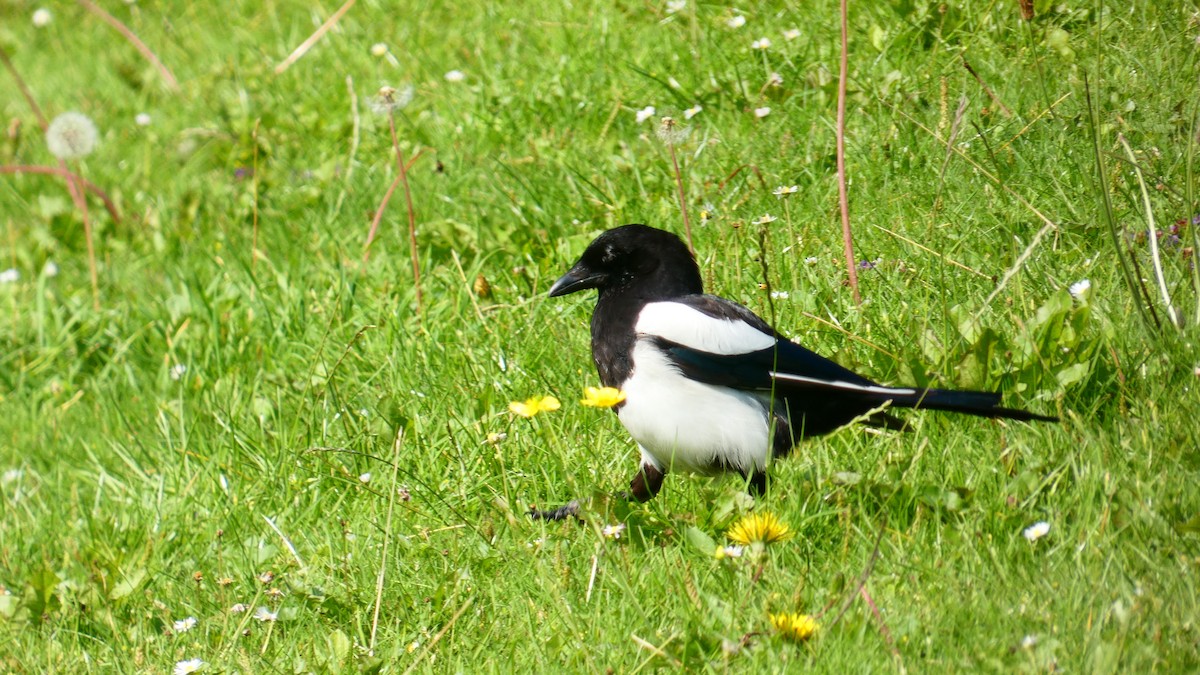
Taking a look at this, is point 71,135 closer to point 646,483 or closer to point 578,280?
point 578,280

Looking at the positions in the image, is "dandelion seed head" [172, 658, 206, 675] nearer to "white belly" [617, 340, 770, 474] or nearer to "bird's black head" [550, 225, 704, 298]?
"white belly" [617, 340, 770, 474]

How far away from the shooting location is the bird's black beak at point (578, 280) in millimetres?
3248

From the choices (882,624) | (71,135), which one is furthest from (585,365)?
(71,135)

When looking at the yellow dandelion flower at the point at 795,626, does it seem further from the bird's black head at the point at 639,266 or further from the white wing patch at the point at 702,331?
the bird's black head at the point at 639,266

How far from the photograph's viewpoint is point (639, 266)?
320 cm

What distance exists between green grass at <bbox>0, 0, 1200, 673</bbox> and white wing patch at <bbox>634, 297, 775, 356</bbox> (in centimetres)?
29

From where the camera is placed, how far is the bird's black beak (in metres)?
3.25

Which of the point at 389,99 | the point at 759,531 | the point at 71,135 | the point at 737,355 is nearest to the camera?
the point at 759,531

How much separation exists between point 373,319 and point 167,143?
95.0 inches

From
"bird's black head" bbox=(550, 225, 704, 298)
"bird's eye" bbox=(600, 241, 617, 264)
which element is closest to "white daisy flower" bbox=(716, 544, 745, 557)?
"bird's black head" bbox=(550, 225, 704, 298)

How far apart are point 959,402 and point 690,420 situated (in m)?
0.60

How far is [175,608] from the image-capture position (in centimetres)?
317

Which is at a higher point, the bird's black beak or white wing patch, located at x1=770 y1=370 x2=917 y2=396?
the bird's black beak

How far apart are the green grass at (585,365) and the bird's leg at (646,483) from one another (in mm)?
58
